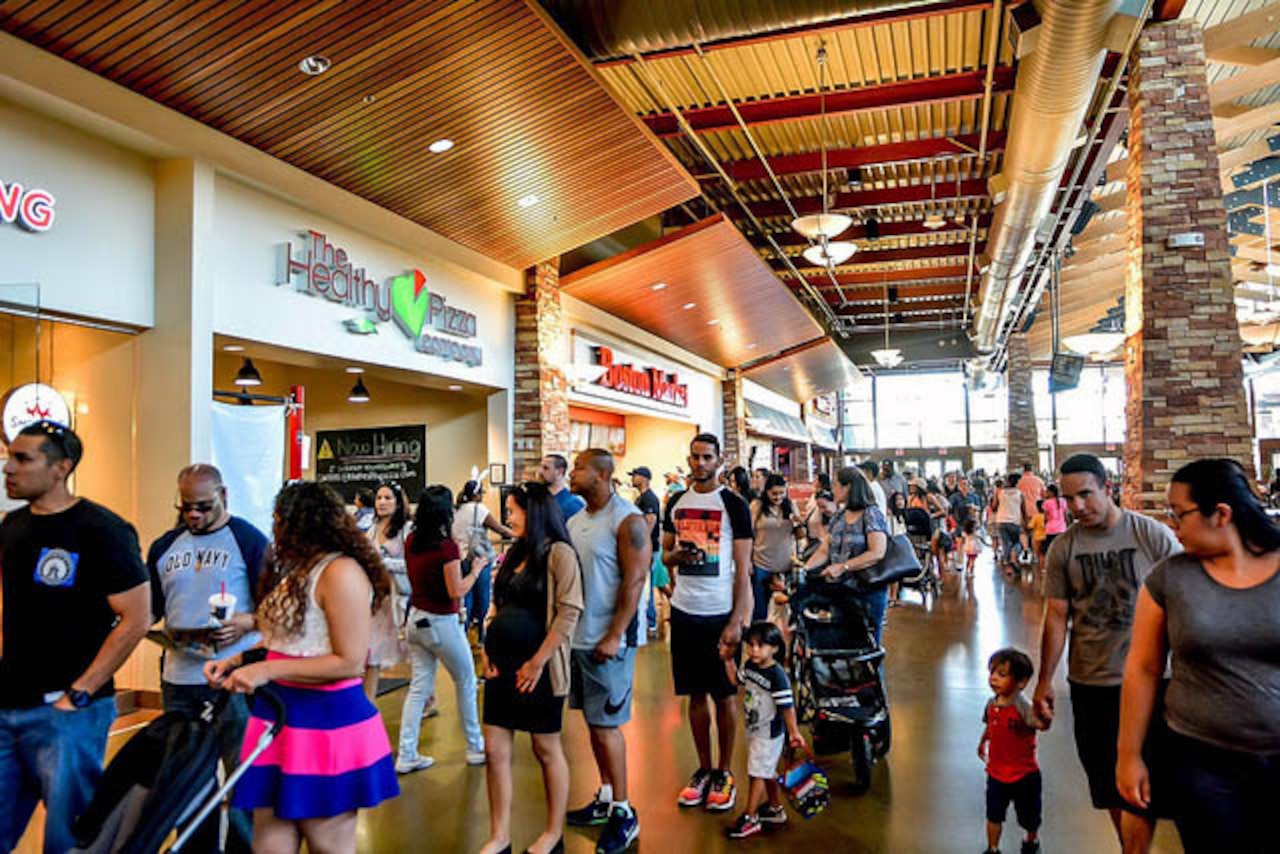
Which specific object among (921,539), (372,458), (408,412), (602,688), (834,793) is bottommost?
(834,793)

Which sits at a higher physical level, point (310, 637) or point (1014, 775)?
point (310, 637)

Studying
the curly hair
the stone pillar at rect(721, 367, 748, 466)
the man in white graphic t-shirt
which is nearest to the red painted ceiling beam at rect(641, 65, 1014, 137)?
the man in white graphic t-shirt

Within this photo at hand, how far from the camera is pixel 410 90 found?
6.16 meters

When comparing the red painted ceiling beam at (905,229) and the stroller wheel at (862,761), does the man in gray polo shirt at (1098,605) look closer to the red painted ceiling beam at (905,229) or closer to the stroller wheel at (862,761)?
the stroller wheel at (862,761)

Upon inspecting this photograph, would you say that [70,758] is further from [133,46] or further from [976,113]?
[976,113]

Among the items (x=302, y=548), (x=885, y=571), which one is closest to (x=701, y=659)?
(x=885, y=571)

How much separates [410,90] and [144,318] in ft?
8.23

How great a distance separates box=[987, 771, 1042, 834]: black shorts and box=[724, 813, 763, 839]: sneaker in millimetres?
938

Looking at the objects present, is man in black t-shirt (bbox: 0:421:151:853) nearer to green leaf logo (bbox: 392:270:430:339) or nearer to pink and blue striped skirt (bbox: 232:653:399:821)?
pink and blue striped skirt (bbox: 232:653:399:821)

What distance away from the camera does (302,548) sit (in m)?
2.33

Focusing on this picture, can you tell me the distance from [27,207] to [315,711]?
14.3ft

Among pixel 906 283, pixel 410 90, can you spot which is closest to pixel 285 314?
pixel 410 90

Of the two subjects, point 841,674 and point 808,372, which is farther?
point 808,372

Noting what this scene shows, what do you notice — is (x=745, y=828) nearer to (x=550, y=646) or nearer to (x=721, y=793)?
(x=721, y=793)
